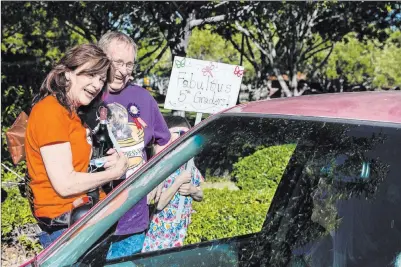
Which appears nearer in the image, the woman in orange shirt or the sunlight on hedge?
the woman in orange shirt

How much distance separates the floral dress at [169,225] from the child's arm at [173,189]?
1.0 inches

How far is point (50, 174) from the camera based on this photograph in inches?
98.0

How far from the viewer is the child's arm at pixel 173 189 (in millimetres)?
2365

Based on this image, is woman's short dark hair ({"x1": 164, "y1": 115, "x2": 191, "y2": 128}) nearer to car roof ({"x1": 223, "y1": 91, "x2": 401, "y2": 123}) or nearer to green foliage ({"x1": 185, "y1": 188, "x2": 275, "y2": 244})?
green foliage ({"x1": 185, "y1": 188, "x2": 275, "y2": 244})

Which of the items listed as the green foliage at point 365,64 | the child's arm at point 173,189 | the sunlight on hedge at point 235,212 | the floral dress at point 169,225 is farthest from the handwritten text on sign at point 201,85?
the green foliage at point 365,64

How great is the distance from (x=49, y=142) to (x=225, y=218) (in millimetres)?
978

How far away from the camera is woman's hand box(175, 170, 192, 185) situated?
7.72 ft

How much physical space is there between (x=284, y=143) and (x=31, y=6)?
44.2ft

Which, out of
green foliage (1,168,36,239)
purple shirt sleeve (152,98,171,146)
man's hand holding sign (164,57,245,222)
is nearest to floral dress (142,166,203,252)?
purple shirt sleeve (152,98,171,146)

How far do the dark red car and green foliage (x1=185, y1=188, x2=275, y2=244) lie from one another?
4 centimetres

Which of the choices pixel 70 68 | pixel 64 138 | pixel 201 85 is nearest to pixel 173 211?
pixel 64 138

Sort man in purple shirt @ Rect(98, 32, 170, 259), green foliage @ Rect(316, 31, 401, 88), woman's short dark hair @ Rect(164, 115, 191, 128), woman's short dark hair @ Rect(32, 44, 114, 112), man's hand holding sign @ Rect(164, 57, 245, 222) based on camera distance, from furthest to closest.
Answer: green foliage @ Rect(316, 31, 401, 88)
man's hand holding sign @ Rect(164, 57, 245, 222)
woman's short dark hair @ Rect(164, 115, 191, 128)
man in purple shirt @ Rect(98, 32, 170, 259)
woman's short dark hair @ Rect(32, 44, 114, 112)

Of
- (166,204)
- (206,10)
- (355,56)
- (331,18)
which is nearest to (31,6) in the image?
(206,10)

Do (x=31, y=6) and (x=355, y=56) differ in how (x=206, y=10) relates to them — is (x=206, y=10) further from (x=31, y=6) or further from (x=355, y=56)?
(x=355, y=56)
